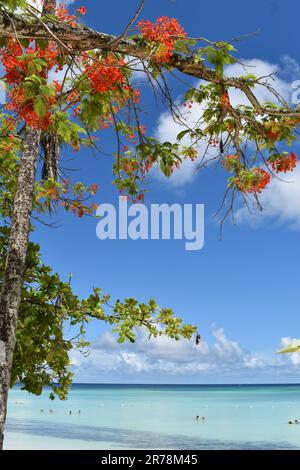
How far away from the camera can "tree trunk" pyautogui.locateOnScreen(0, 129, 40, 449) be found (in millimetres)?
6160

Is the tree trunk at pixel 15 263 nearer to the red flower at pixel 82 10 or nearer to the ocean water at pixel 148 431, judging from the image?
the red flower at pixel 82 10

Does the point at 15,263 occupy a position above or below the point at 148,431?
above

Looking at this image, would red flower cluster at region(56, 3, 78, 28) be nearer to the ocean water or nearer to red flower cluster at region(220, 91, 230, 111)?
red flower cluster at region(220, 91, 230, 111)

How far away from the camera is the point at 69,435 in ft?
95.0

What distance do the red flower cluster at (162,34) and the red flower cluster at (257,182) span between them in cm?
178

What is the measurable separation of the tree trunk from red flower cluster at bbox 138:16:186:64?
10.2 ft

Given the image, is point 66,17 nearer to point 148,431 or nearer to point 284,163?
point 284,163

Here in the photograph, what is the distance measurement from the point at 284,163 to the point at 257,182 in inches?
13.2

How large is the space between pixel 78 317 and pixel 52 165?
221 centimetres

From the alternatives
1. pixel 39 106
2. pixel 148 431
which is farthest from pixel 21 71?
pixel 148 431

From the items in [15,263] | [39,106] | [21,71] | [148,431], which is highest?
[21,71]

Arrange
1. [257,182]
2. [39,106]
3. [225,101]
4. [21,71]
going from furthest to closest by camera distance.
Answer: [257,182]
[225,101]
[21,71]
[39,106]

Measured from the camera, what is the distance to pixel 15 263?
6.60 metres

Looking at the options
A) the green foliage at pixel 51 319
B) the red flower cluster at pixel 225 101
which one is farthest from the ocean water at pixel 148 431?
the red flower cluster at pixel 225 101
